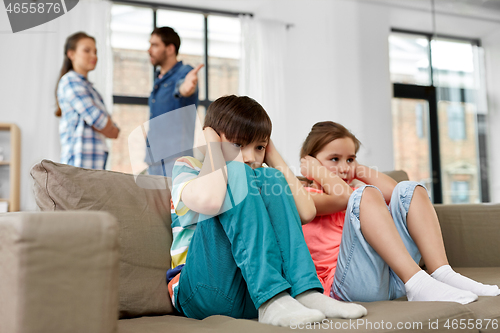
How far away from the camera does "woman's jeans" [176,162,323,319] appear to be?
33.3 inches

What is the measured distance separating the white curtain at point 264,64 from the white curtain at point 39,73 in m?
1.42

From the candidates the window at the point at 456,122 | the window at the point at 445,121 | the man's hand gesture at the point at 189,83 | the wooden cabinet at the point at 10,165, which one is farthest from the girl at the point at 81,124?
the window at the point at 456,122

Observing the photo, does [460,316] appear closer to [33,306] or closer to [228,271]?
[228,271]

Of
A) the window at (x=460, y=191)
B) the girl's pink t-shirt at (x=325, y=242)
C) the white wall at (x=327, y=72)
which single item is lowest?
the girl's pink t-shirt at (x=325, y=242)

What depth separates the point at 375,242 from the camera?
995mm

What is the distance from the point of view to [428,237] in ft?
3.57

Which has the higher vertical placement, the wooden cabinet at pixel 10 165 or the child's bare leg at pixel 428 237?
the wooden cabinet at pixel 10 165

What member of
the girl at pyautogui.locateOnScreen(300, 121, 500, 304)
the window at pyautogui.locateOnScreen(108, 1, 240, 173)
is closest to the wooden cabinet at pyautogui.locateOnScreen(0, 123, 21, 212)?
the window at pyautogui.locateOnScreen(108, 1, 240, 173)

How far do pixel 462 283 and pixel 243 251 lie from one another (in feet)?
1.77

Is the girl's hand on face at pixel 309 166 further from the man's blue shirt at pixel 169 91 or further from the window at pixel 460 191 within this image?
the window at pixel 460 191

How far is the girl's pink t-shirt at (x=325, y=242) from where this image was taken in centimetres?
114

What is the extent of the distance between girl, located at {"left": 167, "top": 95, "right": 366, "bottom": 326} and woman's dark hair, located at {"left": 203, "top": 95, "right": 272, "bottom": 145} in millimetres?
49

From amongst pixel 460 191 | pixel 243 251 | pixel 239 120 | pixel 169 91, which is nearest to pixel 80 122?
pixel 169 91

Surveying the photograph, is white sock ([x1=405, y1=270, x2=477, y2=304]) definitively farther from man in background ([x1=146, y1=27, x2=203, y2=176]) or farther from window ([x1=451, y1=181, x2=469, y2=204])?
window ([x1=451, y1=181, x2=469, y2=204])
